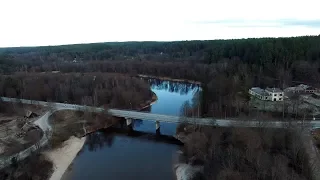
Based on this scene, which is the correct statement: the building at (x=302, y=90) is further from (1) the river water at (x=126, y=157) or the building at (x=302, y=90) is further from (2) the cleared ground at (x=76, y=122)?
(2) the cleared ground at (x=76, y=122)

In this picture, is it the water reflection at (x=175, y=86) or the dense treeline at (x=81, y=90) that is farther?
the water reflection at (x=175, y=86)

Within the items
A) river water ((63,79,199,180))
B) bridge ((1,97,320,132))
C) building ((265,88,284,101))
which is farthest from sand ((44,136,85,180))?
building ((265,88,284,101))

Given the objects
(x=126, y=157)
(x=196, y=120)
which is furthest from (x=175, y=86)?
(x=126, y=157)

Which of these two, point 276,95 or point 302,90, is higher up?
point 302,90

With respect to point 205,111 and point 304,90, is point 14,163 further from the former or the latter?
point 304,90

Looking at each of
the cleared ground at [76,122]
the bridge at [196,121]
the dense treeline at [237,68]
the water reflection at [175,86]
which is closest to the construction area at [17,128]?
the cleared ground at [76,122]

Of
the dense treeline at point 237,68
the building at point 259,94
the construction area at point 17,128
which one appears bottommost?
the construction area at point 17,128

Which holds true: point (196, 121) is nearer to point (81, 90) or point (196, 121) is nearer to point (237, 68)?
point (81, 90)
